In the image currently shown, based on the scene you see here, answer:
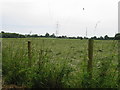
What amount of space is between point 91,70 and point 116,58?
556 mm

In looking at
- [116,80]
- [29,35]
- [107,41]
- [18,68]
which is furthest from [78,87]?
[29,35]

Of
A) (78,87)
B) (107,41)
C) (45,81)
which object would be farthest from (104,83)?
(45,81)

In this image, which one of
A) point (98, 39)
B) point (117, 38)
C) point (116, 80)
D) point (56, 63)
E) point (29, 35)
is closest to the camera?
point (116, 80)

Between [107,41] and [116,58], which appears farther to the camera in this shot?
[107,41]

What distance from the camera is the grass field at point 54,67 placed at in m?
5.11

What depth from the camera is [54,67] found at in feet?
18.3

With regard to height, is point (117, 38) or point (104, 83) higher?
point (117, 38)

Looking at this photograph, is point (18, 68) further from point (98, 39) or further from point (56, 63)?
point (98, 39)

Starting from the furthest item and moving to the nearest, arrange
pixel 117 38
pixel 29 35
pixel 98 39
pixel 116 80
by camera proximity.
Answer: pixel 29 35
pixel 98 39
pixel 117 38
pixel 116 80

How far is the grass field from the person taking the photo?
511 centimetres

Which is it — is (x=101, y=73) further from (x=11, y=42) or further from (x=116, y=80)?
(x=11, y=42)

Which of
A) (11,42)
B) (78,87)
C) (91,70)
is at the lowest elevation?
(78,87)

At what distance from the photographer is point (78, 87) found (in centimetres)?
520

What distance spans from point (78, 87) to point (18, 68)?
1.86 meters
